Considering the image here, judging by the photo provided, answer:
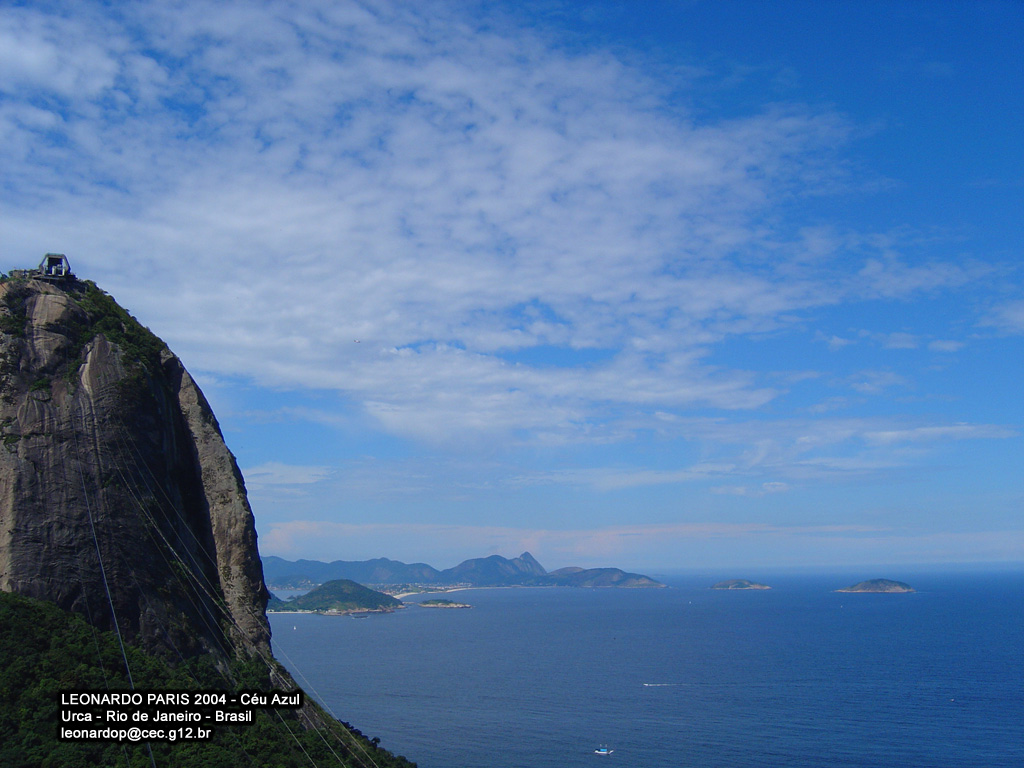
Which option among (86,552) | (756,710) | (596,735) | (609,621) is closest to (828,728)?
(756,710)

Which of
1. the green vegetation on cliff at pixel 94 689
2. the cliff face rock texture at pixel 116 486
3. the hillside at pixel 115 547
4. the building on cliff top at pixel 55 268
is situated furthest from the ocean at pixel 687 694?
the building on cliff top at pixel 55 268

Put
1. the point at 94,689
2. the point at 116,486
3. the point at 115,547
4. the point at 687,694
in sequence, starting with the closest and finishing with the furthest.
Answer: the point at 94,689 → the point at 115,547 → the point at 116,486 → the point at 687,694

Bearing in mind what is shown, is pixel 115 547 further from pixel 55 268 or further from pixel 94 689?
pixel 55 268

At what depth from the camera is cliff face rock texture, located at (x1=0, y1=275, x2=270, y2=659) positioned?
30500 mm

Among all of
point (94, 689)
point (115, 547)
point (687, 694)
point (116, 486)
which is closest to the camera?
point (94, 689)

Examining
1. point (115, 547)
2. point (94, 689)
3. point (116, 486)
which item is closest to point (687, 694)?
point (115, 547)

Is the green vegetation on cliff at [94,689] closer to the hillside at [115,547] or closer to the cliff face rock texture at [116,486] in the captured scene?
the hillside at [115,547]

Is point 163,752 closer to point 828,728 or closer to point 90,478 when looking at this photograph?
point 90,478

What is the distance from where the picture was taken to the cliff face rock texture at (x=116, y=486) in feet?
100

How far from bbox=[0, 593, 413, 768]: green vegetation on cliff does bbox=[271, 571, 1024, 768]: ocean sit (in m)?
32.8

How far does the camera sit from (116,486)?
33.1 m

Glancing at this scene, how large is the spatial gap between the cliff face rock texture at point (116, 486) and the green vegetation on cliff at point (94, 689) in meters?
1.41

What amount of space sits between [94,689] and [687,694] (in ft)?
256

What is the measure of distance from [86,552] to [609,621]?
172901 millimetres
